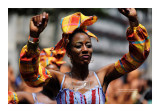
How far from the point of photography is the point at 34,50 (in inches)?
76.3

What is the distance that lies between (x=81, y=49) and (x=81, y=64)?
Answer: 13 centimetres

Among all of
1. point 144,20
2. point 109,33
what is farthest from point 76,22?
point 109,33

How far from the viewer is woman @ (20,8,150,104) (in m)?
2.03

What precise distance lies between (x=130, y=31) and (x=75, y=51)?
50 centimetres

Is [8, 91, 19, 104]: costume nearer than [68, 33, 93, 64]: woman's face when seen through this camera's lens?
No

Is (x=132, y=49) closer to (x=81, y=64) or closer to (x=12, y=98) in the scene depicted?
(x=81, y=64)

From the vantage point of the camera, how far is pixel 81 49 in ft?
7.22

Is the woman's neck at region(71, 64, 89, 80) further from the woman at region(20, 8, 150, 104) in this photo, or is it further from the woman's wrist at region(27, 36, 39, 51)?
the woman's wrist at region(27, 36, 39, 51)

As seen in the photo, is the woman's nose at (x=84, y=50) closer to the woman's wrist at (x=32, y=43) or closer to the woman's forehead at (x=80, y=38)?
the woman's forehead at (x=80, y=38)

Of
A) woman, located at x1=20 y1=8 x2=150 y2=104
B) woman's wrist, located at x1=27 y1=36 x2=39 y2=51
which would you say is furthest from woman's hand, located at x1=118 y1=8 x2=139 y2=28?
woman's wrist, located at x1=27 y1=36 x2=39 y2=51

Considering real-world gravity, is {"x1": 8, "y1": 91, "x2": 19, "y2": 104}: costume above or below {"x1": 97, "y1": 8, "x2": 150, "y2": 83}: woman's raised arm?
below

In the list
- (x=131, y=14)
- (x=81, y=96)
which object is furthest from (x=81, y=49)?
(x=131, y=14)
